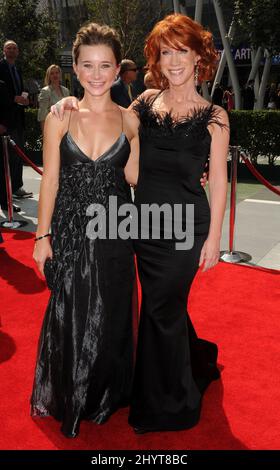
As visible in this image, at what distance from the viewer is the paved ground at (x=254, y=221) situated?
536cm

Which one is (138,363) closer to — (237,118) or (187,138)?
(187,138)

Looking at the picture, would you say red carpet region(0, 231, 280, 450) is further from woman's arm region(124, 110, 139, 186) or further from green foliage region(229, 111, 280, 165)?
green foliage region(229, 111, 280, 165)

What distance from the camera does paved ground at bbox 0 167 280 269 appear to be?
536 centimetres

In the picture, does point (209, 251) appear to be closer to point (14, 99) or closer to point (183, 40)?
point (183, 40)

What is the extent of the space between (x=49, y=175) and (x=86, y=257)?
432 millimetres

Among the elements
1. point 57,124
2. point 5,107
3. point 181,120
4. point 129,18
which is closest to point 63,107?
point 57,124

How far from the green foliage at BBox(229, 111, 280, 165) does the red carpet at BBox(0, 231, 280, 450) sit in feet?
17.2

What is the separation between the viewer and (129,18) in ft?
85.5

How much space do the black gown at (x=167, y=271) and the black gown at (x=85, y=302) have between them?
109 mm

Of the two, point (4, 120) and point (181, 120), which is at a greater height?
point (181, 120)

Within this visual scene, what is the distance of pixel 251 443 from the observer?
255cm

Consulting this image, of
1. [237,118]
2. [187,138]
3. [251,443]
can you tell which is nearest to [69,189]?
[187,138]

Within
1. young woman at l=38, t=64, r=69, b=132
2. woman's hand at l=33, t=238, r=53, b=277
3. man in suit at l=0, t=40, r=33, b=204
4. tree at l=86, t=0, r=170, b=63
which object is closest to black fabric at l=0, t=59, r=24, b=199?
man in suit at l=0, t=40, r=33, b=204

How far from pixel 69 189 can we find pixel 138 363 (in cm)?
96
